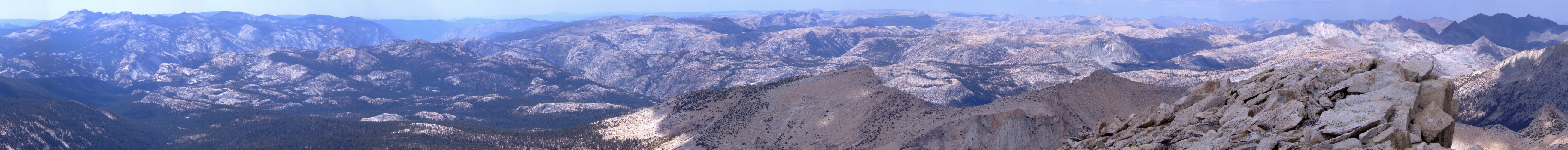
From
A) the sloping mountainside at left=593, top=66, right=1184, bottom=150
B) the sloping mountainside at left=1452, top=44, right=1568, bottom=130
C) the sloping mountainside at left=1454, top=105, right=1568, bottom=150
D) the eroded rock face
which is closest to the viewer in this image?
the eroded rock face

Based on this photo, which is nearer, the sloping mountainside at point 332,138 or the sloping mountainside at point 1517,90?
the sloping mountainside at point 332,138

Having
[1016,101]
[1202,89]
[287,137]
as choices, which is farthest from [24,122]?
[1202,89]

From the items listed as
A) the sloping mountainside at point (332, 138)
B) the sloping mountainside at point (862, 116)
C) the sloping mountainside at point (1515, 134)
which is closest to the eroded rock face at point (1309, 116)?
the sloping mountainside at point (862, 116)

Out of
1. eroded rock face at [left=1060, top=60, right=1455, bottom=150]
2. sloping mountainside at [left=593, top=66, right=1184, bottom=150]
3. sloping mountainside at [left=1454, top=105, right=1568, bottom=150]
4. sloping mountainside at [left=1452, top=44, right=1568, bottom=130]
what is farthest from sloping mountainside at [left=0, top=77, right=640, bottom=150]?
sloping mountainside at [left=1452, top=44, right=1568, bottom=130]

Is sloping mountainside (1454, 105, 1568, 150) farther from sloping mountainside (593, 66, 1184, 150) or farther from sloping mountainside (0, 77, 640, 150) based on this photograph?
sloping mountainside (0, 77, 640, 150)

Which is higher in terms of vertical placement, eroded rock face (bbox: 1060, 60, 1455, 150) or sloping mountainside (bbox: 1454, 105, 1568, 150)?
eroded rock face (bbox: 1060, 60, 1455, 150)

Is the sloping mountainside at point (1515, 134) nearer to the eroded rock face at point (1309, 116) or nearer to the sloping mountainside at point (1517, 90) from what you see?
the sloping mountainside at point (1517, 90)
